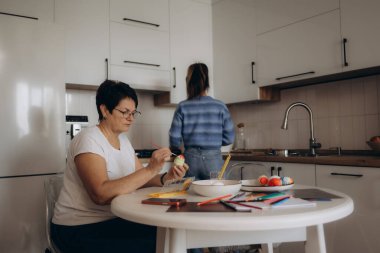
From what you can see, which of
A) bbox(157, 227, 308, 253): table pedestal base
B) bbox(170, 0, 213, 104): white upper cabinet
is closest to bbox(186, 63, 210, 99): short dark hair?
bbox(170, 0, 213, 104): white upper cabinet

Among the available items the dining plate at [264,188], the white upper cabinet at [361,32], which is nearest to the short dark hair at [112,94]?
the dining plate at [264,188]

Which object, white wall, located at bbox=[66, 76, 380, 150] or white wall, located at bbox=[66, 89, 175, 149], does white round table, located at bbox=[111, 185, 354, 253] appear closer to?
white wall, located at bbox=[66, 76, 380, 150]

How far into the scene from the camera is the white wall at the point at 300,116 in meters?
2.58

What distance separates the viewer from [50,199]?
1.56 metres

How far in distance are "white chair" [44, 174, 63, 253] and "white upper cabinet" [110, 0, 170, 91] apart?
1438 mm

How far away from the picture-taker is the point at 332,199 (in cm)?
112

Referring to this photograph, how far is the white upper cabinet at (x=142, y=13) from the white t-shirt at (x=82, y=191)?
71.0 inches

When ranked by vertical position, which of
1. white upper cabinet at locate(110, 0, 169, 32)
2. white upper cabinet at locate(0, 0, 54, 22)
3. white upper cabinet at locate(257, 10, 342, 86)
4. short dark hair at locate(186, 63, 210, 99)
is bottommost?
short dark hair at locate(186, 63, 210, 99)

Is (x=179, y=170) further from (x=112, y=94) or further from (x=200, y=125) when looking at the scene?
(x=200, y=125)

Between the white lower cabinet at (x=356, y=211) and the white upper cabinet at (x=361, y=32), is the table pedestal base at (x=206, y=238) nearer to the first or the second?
the white lower cabinet at (x=356, y=211)

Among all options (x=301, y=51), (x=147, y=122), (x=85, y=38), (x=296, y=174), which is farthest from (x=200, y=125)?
(x=85, y=38)

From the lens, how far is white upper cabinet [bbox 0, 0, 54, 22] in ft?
8.09

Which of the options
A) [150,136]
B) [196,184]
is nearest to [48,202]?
[196,184]

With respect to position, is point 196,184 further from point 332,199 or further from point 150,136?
point 150,136
